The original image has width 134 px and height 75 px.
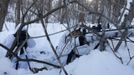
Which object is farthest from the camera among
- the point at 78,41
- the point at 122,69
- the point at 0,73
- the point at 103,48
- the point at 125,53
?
the point at 78,41

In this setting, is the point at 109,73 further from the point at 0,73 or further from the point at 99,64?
the point at 0,73

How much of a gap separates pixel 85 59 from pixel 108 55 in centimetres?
14

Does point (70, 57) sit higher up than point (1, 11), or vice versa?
point (1, 11)

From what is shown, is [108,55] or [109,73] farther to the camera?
[108,55]

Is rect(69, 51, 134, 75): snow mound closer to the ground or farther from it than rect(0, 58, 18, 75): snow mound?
closer to the ground

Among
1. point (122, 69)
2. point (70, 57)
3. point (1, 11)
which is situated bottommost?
point (70, 57)

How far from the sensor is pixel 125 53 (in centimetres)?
300

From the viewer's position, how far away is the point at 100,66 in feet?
6.55

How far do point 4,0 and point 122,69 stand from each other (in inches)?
30.1

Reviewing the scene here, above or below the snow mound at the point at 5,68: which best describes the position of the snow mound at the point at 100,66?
below

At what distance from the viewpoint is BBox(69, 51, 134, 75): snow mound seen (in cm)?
196

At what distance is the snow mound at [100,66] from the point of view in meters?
1.96

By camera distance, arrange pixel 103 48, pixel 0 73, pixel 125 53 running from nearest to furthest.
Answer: pixel 0 73 → pixel 103 48 → pixel 125 53

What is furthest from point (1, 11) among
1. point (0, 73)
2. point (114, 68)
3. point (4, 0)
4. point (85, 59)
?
point (114, 68)
